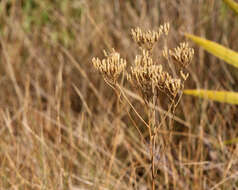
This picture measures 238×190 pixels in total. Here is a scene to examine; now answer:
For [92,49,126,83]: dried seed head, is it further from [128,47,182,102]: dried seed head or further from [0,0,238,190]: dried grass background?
[0,0,238,190]: dried grass background

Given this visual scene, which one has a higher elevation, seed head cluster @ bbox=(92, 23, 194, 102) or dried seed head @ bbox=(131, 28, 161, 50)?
dried seed head @ bbox=(131, 28, 161, 50)

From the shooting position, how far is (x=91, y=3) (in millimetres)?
2277

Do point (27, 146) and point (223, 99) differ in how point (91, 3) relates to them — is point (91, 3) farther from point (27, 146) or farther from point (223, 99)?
point (223, 99)

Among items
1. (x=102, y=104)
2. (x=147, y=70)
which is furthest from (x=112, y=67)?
(x=102, y=104)

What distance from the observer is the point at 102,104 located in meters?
1.69

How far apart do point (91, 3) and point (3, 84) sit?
642mm

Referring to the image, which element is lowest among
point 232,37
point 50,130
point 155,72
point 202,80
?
point 50,130

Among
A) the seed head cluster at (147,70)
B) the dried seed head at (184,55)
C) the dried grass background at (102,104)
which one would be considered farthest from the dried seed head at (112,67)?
the dried grass background at (102,104)

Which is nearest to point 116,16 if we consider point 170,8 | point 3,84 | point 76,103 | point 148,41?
point 170,8

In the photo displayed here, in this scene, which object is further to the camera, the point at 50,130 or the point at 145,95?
the point at 50,130

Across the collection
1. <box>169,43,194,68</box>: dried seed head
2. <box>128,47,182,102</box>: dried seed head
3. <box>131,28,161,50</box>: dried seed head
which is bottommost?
<box>128,47,182,102</box>: dried seed head

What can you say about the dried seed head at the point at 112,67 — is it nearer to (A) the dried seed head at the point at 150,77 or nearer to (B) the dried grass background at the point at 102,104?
(A) the dried seed head at the point at 150,77

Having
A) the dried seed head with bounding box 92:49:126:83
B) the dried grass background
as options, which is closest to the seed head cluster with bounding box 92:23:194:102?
the dried seed head with bounding box 92:49:126:83

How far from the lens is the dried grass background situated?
1.34 metres
